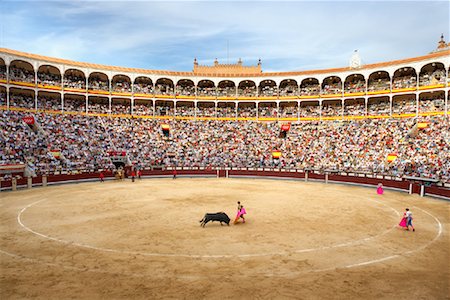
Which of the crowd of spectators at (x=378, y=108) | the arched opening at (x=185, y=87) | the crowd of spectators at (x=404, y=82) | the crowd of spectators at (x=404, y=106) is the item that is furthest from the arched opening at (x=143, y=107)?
the crowd of spectators at (x=404, y=82)

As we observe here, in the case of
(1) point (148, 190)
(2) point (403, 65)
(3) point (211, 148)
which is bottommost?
(1) point (148, 190)

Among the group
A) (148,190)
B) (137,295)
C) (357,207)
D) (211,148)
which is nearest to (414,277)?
(137,295)

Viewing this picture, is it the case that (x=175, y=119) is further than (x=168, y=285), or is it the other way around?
(x=175, y=119)

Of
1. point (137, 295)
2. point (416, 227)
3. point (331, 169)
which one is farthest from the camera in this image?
point (331, 169)

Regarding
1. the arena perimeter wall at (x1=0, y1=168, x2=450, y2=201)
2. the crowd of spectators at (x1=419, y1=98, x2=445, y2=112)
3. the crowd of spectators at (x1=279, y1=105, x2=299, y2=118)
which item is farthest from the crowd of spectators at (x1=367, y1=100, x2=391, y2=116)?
the arena perimeter wall at (x1=0, y1=168, x2=450, y2=201)

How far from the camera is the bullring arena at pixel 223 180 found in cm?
895

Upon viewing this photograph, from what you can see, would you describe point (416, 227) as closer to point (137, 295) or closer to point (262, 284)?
point (262, 284)

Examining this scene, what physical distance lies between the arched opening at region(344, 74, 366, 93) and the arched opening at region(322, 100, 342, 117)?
249cm

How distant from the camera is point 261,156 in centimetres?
4159

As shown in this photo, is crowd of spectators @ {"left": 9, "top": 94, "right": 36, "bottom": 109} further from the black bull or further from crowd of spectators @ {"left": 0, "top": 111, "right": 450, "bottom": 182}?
the black bull

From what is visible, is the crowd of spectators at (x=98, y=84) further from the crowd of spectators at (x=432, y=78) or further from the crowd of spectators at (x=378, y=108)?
the crowd of spectators at (x=432, y=78)

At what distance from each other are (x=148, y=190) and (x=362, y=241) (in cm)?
1796

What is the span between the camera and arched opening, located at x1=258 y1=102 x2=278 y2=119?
50.6 metres

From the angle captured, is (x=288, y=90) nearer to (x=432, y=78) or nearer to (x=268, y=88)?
(x=268, y=88)
